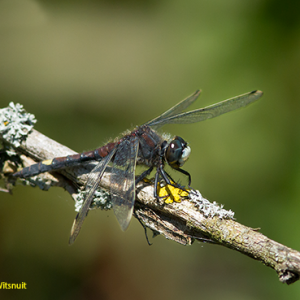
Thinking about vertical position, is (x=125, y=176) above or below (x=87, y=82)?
below

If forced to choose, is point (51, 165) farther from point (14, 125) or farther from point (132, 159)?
point (132, 159)

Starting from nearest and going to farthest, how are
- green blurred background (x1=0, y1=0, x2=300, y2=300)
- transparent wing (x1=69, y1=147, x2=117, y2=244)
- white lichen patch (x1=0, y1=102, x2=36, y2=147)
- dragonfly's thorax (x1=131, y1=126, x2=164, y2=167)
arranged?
transparent wing (x1=69, y1=147, x2=117, y2=244)
white lichen patch (x1=0, y1=102, x2=36, y2=147)
dragonfly's thorax (x1=131, y1=126, x2=164, y2=167)
green blurred background (x1=0, y1=0, x2=300, y2=300)

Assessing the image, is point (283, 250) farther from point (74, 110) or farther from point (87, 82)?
point (87, 82)

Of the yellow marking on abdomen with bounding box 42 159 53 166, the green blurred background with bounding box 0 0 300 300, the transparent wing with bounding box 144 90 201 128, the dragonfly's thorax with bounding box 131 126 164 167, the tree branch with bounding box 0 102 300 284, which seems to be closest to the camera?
the tree branch with bounding box 0 102 300 284

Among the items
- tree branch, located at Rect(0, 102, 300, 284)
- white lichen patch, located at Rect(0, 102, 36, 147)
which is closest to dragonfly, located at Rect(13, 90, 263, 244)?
tree branch, located at Rect(0, 102, 300, 284)

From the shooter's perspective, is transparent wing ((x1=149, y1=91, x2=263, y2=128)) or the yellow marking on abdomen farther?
transparent wing ((x1=149, y1=91, x2=263, y2=128))

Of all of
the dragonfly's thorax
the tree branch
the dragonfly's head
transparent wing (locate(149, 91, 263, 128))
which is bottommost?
the tree branch

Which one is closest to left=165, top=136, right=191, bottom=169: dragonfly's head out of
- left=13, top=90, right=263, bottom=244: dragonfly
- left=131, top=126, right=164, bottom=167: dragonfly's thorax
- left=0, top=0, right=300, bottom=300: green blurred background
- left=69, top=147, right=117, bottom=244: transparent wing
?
left=13, top=90, right=263, bottom=244: dragonfly

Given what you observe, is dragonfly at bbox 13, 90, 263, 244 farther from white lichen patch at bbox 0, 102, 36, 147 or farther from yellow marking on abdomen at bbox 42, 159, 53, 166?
white lichen patch at bbox 0, 102, 36, 147

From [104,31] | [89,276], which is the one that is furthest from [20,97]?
[89,276]

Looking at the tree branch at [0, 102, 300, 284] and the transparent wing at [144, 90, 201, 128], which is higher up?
the transparent wing at [144, 90, 201, 128]
